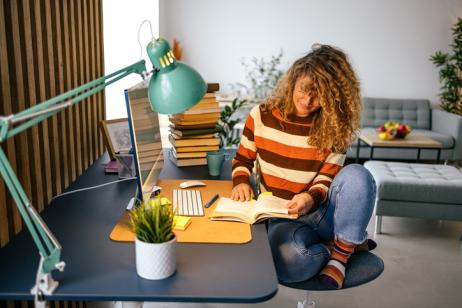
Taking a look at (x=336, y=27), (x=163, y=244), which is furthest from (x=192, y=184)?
(x=336, y=27)

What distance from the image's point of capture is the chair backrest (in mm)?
5418

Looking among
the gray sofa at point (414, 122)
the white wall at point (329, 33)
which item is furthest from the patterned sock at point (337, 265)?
the white wall at point (329, 33)

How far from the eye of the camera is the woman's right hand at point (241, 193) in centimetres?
167

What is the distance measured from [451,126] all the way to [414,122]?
1.61ft

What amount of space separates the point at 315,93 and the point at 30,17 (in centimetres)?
102

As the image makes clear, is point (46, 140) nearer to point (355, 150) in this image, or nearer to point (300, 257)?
point (300, 257)

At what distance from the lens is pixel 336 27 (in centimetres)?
564

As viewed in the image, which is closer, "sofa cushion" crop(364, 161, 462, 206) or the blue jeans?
the blue jeans

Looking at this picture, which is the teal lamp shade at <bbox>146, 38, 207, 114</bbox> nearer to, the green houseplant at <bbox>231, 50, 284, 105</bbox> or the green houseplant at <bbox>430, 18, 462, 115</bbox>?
the green houseplant at <bbox>231, 50, 284, 105</bbox>

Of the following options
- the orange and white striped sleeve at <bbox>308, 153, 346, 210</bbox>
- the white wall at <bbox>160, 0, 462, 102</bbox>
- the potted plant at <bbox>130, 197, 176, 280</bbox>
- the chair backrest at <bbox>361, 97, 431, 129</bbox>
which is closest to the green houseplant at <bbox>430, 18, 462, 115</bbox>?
the white wall at <bbox>160, 0, 462, 102</bbox>

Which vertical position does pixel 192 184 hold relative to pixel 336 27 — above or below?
below

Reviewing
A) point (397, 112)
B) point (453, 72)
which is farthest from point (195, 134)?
point (453, 72)

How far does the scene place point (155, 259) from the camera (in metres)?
1.08

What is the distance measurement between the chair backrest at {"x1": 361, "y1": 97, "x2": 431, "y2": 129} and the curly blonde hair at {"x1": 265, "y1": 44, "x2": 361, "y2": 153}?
368 centimetres
